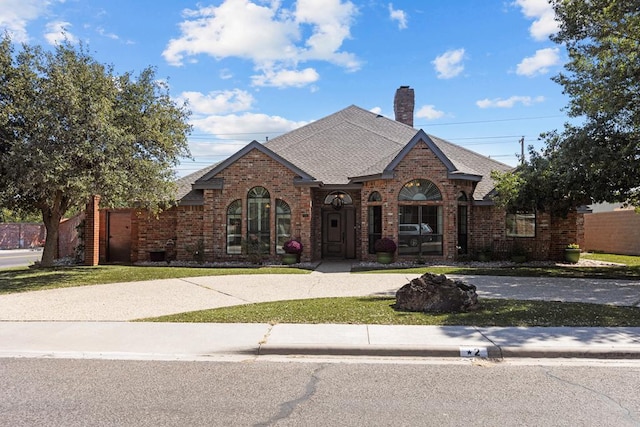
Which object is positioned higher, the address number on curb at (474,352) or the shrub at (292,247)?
the shrub at (292,247)

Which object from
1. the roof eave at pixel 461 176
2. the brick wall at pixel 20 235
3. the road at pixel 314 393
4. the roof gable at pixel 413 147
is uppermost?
the roof gable at pixel 413 147

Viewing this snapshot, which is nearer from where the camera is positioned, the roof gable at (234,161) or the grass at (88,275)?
the grass at (88,275)

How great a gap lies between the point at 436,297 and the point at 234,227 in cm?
1167

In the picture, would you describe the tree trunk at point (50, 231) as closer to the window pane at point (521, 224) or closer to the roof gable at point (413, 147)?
the roof gable at point (413, 147)

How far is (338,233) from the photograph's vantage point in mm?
20531

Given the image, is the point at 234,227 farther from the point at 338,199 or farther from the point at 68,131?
the point at 68,131

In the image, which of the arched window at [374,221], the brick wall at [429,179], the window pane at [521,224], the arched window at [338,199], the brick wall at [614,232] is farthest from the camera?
the brick wall at [614,232]

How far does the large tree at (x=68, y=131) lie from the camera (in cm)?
1201

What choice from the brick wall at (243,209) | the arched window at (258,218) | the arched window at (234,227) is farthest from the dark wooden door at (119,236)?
the arched window at (258,218)

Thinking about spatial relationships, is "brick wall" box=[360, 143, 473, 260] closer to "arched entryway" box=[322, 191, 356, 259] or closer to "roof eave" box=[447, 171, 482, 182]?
"roof eave" box=[447, 171, 482, 182]

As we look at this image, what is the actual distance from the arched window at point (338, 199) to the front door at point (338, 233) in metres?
0.27

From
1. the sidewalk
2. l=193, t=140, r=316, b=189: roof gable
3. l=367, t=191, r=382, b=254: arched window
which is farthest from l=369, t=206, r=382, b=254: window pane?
the sidewalk

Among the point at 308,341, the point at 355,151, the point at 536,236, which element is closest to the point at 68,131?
the point at 308,341

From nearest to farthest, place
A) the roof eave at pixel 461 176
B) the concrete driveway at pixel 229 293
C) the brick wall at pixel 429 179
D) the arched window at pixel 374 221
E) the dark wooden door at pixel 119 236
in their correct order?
the concrete driveway at pixel 229 293
the roof eave at pixel 461 176
the brick wall at pixel 429 179
the arched window at pixel 374 221
the dark wooden door at pixel 119 236
